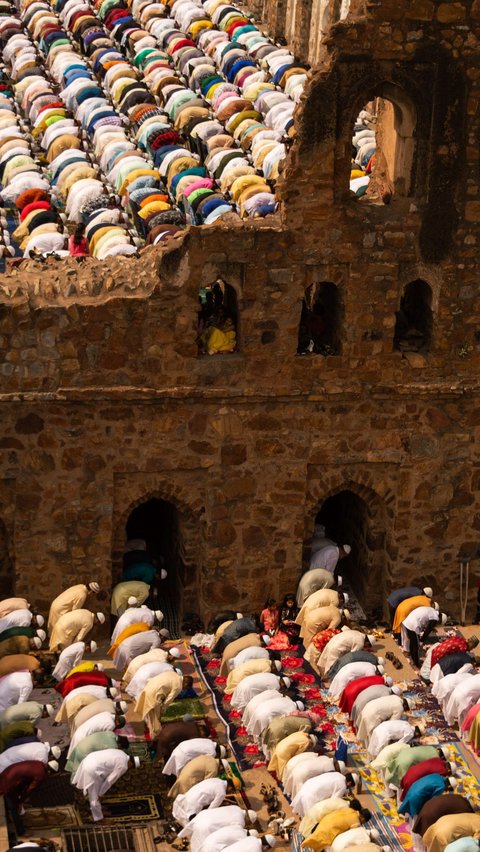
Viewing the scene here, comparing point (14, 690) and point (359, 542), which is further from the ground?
point (359, 542)

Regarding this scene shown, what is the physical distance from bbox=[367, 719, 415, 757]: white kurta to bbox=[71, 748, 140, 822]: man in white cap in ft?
12.3

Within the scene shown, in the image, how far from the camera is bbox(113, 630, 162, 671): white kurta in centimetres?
2548

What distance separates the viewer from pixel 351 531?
28953 millimetres

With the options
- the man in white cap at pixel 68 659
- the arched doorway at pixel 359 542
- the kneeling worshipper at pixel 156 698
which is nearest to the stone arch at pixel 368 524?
the arched doorway at pixel 359 542

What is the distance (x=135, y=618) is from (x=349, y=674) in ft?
11.8

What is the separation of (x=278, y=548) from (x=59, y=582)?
3695 millimetres

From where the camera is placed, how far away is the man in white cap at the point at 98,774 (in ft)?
73.6

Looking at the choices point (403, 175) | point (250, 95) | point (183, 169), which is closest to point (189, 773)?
point (403, 175)

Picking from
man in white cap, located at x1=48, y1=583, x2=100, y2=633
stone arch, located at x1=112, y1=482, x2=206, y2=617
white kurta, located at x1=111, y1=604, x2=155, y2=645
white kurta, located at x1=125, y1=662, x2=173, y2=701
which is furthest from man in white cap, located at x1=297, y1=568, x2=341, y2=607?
man in white cap, located at x1=48, y1=583, x2=100, y2=633

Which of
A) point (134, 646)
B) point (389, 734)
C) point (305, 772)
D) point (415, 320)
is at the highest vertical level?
point (415, 320)

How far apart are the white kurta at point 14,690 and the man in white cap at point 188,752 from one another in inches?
98.3

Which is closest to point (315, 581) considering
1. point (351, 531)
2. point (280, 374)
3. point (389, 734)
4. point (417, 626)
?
point (417, 626)

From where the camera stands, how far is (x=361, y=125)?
44.5 metres

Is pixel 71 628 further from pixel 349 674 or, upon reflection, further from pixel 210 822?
pixel 210 822
